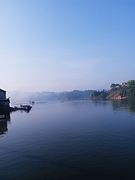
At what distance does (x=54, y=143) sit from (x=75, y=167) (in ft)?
47.8

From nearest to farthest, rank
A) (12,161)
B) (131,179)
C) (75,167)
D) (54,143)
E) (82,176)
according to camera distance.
→ 1. (131,179)
2. (82,176)
3. (75,167)
4. (12,161)
5. (54,143)

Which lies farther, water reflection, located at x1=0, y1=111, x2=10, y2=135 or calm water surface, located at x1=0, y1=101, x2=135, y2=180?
water reflection, located at x1=0, y1=111, x2=10, y2=135

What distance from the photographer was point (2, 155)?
125 feet

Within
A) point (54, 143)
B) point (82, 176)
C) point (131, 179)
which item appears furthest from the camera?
point (54, 143)

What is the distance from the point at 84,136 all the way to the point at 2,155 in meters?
17.7

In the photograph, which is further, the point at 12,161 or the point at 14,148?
the point at 14,148

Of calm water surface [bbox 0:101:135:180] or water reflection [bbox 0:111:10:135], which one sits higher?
water reflection [bbox 0:111:10:135]

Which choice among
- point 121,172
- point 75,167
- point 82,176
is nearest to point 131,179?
point 121,172

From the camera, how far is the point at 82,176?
27500 mm

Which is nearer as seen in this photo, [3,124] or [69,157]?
[69,157]

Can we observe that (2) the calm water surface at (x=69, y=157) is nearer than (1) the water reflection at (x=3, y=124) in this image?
Yes

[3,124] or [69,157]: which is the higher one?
[3,124]

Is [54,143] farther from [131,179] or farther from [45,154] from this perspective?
[131,179]

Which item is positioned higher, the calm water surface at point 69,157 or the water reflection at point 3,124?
the water reflection at point 3,124
